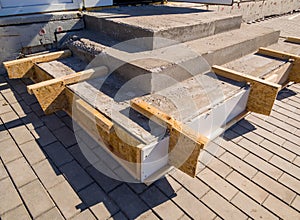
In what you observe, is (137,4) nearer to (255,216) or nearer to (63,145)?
(63,145)

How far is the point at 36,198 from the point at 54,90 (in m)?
1.56

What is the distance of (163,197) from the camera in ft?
9.18

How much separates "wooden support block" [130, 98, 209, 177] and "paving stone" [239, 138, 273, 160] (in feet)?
5.07

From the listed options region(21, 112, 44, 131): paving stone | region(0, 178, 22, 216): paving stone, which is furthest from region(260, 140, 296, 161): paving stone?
region(21, 112, 44, 131): paving stone

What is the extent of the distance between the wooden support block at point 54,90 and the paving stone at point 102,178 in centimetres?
121

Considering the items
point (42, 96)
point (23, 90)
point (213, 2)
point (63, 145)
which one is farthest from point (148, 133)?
point (213, 2)

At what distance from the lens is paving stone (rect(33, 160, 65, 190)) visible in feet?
9.34

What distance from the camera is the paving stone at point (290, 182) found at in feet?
9.95

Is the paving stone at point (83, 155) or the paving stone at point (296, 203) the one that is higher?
the paving stone at point (83, 155)

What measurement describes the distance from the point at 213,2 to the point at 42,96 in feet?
15.2

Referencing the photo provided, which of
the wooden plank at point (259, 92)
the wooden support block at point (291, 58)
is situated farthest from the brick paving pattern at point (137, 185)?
the wooden support block at point (291, 58)

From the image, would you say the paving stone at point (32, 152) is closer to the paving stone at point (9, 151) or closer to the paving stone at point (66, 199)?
the paving stone at point (9, 151)

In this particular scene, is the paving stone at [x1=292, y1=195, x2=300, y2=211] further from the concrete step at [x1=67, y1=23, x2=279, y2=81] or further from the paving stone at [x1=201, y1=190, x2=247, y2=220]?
the concrete step at [x1=67, y1=23, x2=279, y2=81]

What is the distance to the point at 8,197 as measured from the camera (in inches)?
104
